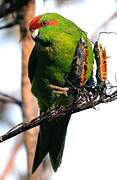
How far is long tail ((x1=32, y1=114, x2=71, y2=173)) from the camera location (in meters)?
3.00

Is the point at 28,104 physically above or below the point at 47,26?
below

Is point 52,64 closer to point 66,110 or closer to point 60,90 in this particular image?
point 60,90

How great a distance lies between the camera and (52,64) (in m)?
3.28

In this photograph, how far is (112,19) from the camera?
384 cm

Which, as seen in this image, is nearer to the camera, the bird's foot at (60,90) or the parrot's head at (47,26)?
the bird's foot at (60,90)

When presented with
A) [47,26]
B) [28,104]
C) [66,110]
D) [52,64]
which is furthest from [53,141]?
[66,110]

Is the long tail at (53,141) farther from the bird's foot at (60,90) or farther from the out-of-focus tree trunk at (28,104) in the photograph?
the bird's foot at (60,90)

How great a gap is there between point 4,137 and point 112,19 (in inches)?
94.0

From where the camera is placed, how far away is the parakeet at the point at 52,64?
3.17 metres

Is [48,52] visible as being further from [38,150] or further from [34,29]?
[38,150]

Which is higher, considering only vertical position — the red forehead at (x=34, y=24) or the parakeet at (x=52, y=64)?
the red forehead at (x=34, y=24)

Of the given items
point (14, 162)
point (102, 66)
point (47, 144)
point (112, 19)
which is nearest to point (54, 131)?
point (47, 144)

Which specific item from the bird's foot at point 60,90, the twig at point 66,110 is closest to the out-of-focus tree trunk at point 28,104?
the bird's foot at point 60,90

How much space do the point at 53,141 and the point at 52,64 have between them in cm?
60
